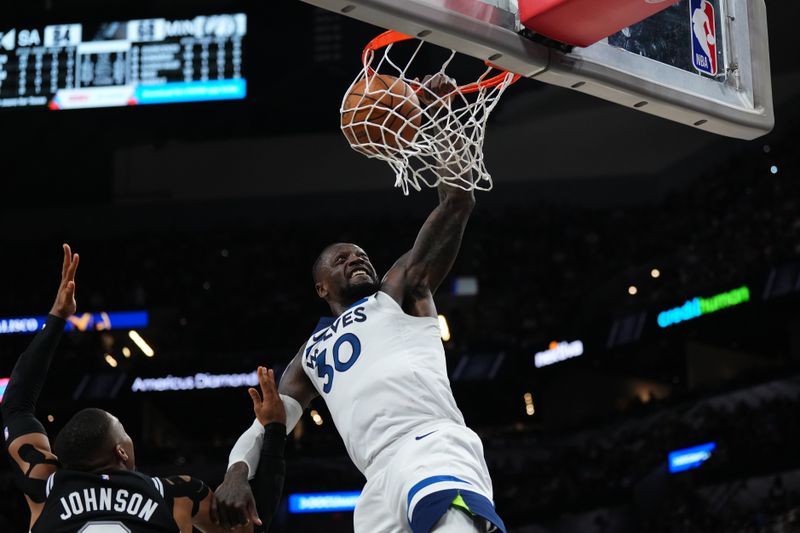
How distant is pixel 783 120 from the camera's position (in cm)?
1805

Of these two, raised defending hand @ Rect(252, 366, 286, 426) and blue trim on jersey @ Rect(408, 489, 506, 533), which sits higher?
raised defending hand @ Rect(252, 366, 286, 426)

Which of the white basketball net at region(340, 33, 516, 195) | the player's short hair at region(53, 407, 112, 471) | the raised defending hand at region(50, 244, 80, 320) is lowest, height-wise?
the player's short hair at region(53, 407, 112, 471)

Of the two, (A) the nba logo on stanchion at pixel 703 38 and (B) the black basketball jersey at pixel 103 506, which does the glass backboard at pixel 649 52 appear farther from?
→ (B) the black basketball jersey at pixel 103 506

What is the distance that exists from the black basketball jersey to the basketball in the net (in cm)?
141

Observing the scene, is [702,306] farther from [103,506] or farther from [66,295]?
[103,506]

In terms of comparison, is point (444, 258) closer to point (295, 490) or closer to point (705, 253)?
point (295, 490)

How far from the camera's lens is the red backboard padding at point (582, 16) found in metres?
3.09

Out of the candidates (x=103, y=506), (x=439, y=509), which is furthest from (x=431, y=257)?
(x=103, y=506)

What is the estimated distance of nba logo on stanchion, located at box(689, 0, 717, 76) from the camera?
3.65 metres

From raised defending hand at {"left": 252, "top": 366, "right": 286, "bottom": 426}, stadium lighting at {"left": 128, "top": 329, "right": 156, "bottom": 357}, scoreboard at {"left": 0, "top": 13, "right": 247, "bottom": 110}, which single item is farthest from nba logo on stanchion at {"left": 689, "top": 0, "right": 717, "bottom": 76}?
stadium lighting at {"left": 128, "top": 329, "right": 156, "bottom": 357}

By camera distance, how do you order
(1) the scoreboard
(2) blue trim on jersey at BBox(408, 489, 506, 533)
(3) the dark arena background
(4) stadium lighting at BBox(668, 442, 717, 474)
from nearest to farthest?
(2) blue trim on jersey at BBox(408, 489, 506, 533) < (1) the scoreboard < (4) stadium lighting at BBox(668, 442, 717, 474) < (3) the dark arena background

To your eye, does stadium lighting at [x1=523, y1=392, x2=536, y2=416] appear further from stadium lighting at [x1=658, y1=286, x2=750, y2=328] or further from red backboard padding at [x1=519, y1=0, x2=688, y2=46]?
red backboard padding at [x1=519, y1=0, x2=688, y2=46]

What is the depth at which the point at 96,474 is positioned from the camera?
3258 millimetres

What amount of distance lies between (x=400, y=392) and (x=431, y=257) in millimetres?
493
